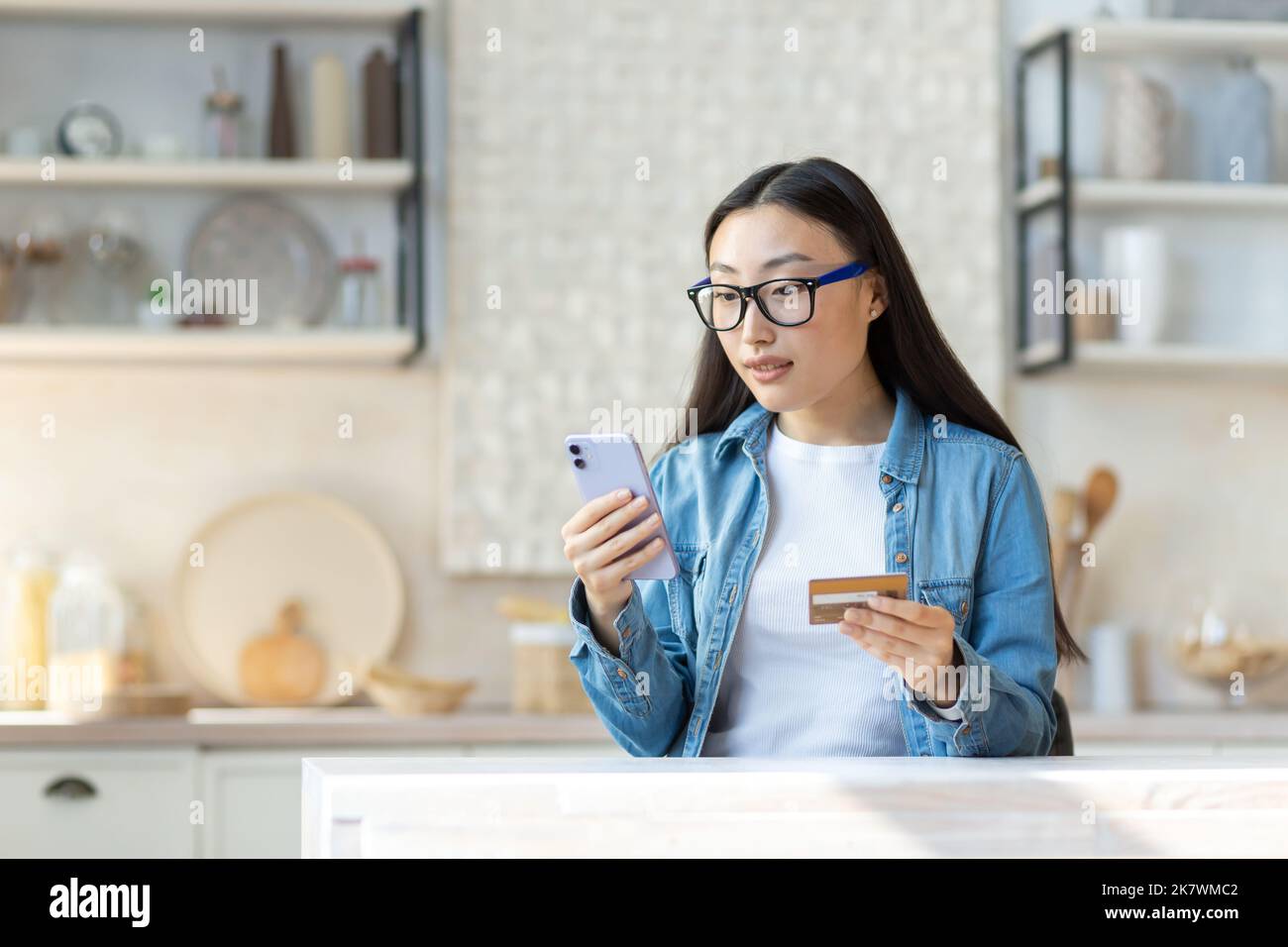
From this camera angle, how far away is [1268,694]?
344 centimetres

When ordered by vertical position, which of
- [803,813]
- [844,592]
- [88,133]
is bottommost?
[803,813]

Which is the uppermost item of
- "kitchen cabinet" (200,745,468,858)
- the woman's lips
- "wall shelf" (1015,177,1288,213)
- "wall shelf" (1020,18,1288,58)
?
"wall shelf" (1020,18,1288,58)

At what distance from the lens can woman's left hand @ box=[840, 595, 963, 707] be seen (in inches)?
47.5

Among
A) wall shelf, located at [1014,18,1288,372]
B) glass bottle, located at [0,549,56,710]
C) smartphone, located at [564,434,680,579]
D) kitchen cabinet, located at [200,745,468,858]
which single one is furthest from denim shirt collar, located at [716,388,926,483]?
glass bottle, located at [0,549,56,710]

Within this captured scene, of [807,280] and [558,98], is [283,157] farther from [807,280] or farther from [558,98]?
[807,280]

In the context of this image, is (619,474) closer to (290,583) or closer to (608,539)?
(608,539)

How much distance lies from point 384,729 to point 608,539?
164 cm

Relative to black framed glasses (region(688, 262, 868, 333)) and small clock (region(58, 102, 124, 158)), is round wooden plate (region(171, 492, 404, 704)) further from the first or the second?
black framed glasses (region(688, 262, 868, 333))

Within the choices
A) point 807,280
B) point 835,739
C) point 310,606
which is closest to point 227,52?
point 310,606

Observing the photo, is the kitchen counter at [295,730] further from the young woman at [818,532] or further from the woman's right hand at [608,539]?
the woman's right hand at [608,539]

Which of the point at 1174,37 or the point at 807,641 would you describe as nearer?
the point at 807,641

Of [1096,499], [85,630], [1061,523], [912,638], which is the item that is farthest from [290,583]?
[912,638]

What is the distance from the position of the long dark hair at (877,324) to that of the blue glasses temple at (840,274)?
2cm

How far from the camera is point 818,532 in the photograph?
1506 millimetres
